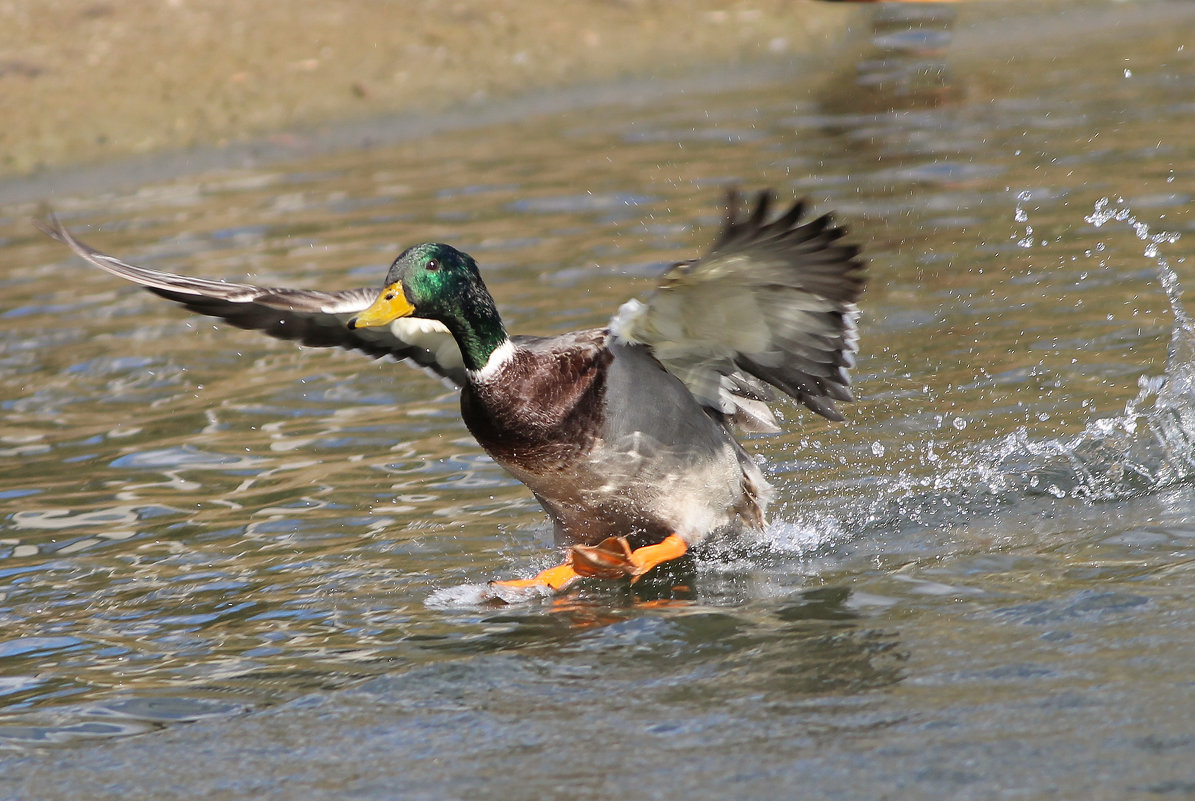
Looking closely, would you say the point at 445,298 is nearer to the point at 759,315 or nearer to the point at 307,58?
the point at 759,315

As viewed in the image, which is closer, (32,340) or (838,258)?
(838,258)

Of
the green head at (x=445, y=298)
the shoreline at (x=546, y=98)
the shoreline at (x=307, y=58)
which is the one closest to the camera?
the green head at (x=445, y=298)

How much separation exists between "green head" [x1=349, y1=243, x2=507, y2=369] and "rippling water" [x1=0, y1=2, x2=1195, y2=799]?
867 millimetres

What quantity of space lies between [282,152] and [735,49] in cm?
448

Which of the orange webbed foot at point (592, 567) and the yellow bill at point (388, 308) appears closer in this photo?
the yellow bill at point (388, 308)

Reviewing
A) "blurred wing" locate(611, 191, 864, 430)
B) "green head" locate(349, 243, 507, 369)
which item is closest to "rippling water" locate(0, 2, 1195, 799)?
"blurred wing" locate(611, 191, 864, 430)

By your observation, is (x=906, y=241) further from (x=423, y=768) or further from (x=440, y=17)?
(x=440, y=17)

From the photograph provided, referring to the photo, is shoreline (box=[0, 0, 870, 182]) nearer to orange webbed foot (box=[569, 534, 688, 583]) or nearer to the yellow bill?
the yellow bill

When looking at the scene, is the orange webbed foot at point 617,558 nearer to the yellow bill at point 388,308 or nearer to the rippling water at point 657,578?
the rippling water at point 657,578

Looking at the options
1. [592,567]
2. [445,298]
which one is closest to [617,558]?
[592,567]

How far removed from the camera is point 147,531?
5.98 m

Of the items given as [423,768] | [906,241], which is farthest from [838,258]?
[906,241]

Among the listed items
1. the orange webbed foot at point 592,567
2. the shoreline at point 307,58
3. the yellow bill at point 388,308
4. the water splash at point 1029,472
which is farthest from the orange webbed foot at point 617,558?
the shoreline at point 307,58

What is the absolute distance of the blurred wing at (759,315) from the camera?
14.6 ft
